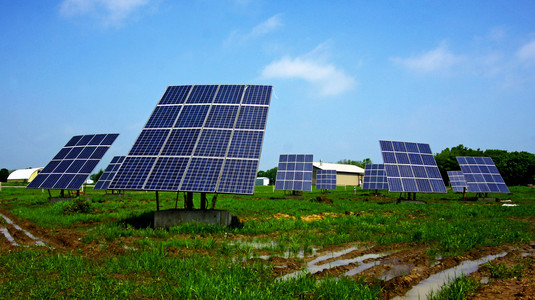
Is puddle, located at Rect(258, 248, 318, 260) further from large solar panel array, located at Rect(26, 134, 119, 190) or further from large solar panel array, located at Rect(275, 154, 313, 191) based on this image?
large solar panel array, located at Rect(275, 154, 313, 191)

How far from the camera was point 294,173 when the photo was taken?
3741 centimetres

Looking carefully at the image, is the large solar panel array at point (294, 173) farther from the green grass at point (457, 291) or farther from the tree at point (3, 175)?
the tree at point (3, 175)

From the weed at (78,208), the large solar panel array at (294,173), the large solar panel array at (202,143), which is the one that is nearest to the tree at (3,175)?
the large solar panel array at (294,173)

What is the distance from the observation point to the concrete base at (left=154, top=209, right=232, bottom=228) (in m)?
12.6

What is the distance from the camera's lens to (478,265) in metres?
7.68

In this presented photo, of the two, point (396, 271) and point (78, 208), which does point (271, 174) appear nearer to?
point (78, 208)

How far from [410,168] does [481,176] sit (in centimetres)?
1324

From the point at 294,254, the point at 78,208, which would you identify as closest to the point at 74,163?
the point at 78,208

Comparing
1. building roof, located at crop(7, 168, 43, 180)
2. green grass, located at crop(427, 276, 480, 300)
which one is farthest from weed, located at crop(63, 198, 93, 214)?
building roof, located at crop(7, 168, 43, 180)

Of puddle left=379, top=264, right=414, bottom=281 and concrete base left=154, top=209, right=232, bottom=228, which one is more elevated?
concrete base left=154, top=209, right=232, bottom=228

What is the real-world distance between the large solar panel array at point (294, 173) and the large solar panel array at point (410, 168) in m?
8.60

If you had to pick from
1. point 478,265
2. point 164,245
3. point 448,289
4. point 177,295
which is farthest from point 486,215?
point 177,295

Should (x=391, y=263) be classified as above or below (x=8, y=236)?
above

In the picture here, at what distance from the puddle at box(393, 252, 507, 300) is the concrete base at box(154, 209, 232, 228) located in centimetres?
759
